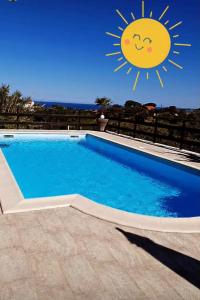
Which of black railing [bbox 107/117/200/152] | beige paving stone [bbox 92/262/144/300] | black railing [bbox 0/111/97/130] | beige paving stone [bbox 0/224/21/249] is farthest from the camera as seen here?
black railing [bbox 0/111/97/130]

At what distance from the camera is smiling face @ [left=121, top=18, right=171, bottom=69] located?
857 centimetres

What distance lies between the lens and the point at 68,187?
24.0ft

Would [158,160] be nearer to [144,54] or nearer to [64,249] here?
[144,54]

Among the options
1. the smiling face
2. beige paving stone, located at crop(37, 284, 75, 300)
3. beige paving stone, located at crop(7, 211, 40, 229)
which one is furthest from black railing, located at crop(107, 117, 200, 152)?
beige paving stone, located at crop(37, 284, 75, 300)

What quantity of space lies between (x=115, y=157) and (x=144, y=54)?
3.83 meters

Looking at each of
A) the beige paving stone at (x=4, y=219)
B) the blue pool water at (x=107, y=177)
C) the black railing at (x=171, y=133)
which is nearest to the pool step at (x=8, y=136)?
the blue pool water at (x=107, y=177)

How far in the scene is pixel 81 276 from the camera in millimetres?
2873

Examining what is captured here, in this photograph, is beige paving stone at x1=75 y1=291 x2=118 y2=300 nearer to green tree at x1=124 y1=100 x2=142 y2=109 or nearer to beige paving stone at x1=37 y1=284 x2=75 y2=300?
beige paving stone at x1=37 y1=284 x2=75 y2=300

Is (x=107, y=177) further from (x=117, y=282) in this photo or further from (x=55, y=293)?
(x=55, y=293)

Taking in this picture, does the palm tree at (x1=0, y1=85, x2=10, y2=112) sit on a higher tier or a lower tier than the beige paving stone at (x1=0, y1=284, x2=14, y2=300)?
higher

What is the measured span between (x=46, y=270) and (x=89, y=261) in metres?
0.47

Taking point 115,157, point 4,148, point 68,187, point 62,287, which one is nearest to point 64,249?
point 62,287

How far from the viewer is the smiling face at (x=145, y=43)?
28.1 feet

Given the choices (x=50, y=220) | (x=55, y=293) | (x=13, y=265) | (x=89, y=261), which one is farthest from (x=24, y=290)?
(x=50, y=220)
